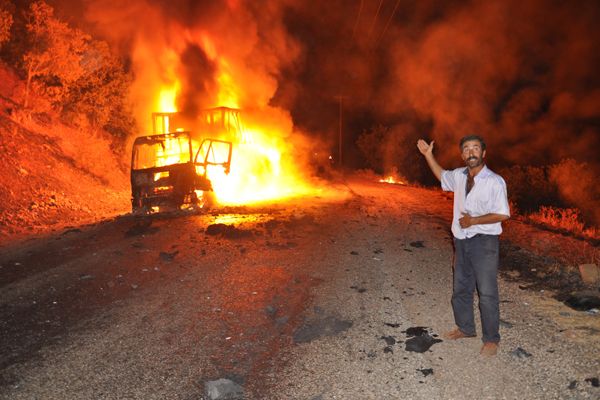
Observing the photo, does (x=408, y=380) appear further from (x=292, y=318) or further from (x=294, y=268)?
(x=294, y=268)

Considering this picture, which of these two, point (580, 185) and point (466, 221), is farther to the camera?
point (580, 185)

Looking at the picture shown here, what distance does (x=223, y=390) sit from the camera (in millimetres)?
3297

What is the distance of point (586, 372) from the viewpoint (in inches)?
132

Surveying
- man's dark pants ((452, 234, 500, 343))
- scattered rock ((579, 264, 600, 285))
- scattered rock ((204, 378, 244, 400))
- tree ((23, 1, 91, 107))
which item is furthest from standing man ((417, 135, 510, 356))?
tree ((23, 1, 91, 107))

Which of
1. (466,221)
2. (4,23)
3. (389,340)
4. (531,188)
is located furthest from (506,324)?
(531,188)

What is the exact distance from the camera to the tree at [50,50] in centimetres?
1599

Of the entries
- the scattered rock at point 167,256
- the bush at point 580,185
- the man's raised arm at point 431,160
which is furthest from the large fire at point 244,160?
the bush at point 580,185

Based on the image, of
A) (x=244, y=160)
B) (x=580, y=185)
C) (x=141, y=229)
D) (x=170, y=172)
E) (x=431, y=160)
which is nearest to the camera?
(x=431, y=160)

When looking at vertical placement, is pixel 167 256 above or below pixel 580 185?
below

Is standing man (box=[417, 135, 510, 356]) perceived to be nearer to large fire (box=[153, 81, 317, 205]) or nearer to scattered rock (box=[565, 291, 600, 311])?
scattered rock (box=[565, 291, 600, 311])

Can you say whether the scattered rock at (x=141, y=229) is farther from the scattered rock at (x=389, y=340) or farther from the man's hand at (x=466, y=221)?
the man's hand at (x=466, y=221)

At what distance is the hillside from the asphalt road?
3.15 metres

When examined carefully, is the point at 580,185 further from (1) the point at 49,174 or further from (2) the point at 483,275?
(1) the point at 49,174

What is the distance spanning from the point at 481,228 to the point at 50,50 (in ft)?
58.3
